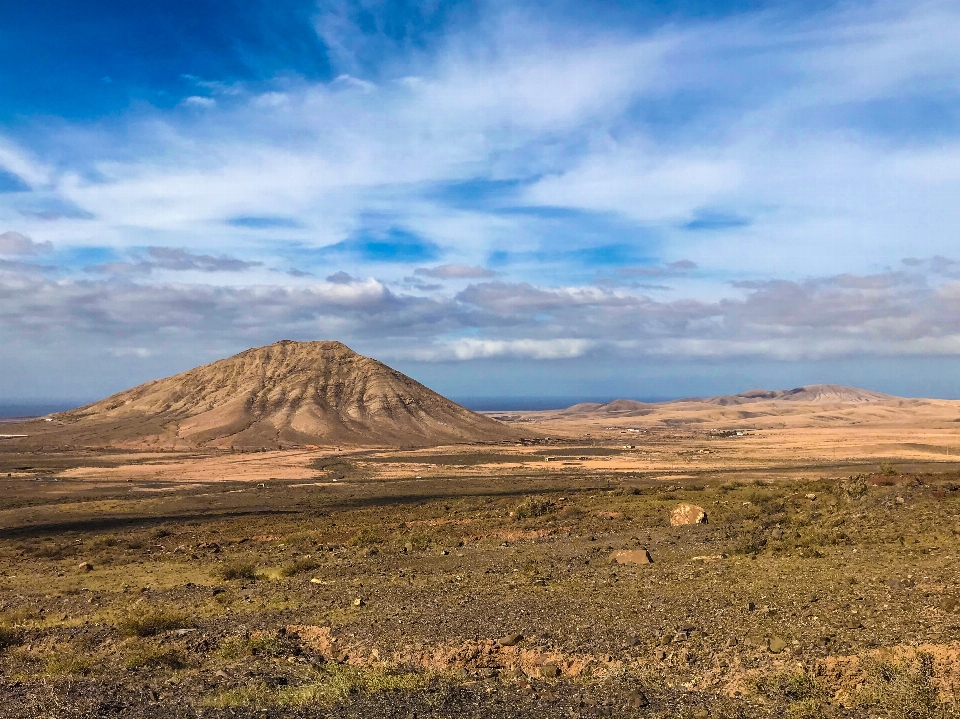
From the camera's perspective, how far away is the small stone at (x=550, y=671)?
11180mm

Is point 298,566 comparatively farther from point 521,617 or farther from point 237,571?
point 521,617

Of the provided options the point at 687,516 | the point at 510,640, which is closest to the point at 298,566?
the point at 510,640

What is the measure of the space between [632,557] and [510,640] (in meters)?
7.14

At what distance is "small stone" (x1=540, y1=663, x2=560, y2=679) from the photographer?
36.7 ft

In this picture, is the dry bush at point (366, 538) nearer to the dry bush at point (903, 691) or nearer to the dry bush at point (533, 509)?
the dry bush at point (533, 509)

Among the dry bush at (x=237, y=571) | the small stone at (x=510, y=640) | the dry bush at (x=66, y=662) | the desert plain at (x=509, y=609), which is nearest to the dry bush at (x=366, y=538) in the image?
the desert plain at (x=509, y=609)

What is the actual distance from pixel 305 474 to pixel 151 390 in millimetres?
81918

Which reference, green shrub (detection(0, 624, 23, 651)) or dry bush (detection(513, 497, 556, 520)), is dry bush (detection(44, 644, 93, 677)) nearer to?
green shrub (detection(0, 624, 23, 651))

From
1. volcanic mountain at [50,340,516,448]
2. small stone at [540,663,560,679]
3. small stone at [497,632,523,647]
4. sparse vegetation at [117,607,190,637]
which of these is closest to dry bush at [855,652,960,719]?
small stone at [540,663,560,679]

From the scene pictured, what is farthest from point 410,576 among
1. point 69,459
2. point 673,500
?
point 69,459

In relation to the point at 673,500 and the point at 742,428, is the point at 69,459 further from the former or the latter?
the point at 742,428

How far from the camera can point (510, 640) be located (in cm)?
1259

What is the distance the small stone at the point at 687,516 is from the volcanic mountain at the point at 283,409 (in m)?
78.7

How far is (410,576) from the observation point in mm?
18688
